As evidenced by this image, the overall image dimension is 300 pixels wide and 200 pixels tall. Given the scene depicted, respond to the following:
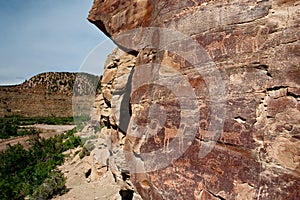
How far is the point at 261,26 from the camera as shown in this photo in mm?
1946

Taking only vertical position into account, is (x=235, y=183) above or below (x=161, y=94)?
below

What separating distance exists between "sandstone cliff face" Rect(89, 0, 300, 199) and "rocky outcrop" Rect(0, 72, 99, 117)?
2893 cm

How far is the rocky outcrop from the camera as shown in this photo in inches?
1291

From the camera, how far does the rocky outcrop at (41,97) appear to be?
32781mm

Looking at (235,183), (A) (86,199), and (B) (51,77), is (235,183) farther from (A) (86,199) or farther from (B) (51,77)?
(B) (51,77)

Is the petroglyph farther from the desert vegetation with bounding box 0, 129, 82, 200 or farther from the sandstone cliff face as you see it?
the desert vegetation with bounding box 0, 129, 82, 200

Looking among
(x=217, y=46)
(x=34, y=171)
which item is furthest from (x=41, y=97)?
(x=217, y=46)

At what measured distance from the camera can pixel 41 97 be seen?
1380 inches

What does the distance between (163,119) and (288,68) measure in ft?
4.21

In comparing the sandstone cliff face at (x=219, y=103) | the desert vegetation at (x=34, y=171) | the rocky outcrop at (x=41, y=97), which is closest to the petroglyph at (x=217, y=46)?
the sandstone cliff face at (x=219, y=103)

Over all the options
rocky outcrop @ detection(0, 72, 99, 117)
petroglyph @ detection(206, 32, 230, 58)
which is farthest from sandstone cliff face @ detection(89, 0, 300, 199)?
rocky outcrop @ detection(0, 72, 99, 117)

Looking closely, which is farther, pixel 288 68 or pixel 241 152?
pixel 241 152

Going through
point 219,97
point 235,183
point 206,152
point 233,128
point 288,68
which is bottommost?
point 235,183

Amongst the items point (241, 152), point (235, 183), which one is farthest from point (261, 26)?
point (235, 183)
